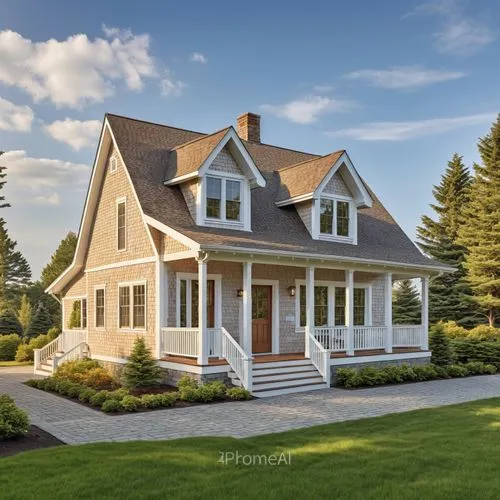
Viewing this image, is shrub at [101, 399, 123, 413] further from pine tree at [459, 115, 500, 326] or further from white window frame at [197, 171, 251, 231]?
pine tree at [459, 115, 500, 326]

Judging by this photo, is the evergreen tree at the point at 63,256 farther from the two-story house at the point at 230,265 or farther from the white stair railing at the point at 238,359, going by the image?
the white stair railing at the point at 238,359

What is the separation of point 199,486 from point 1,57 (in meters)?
13.3

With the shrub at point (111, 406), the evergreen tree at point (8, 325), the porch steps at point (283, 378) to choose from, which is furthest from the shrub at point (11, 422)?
the evergreen tree at point (8, 325)

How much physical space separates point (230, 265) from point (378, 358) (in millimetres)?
5614

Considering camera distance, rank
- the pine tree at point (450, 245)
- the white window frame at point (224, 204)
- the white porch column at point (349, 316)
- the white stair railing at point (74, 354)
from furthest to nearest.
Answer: the pine tree at point (450, 245), the white stair railing at point (74, 354), the white porch column at point (349, 316), the white window frame at point (224, 204)

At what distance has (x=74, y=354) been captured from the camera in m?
19.7

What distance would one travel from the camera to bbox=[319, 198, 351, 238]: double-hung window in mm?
18609

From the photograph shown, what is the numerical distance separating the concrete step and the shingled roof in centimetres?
372

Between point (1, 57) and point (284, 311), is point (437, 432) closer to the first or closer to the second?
point (284, 311)

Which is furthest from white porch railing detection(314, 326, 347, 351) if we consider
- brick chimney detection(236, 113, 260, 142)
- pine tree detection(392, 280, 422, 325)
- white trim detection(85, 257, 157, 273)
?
pine tree detection(392, 280, 422, 325)

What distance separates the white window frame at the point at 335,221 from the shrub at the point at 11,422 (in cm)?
1138

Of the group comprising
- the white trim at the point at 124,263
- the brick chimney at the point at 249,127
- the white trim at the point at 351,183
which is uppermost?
the brick chimney at the point at 249,127

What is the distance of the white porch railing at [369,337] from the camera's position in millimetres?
17422

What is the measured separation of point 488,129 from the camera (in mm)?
35719
